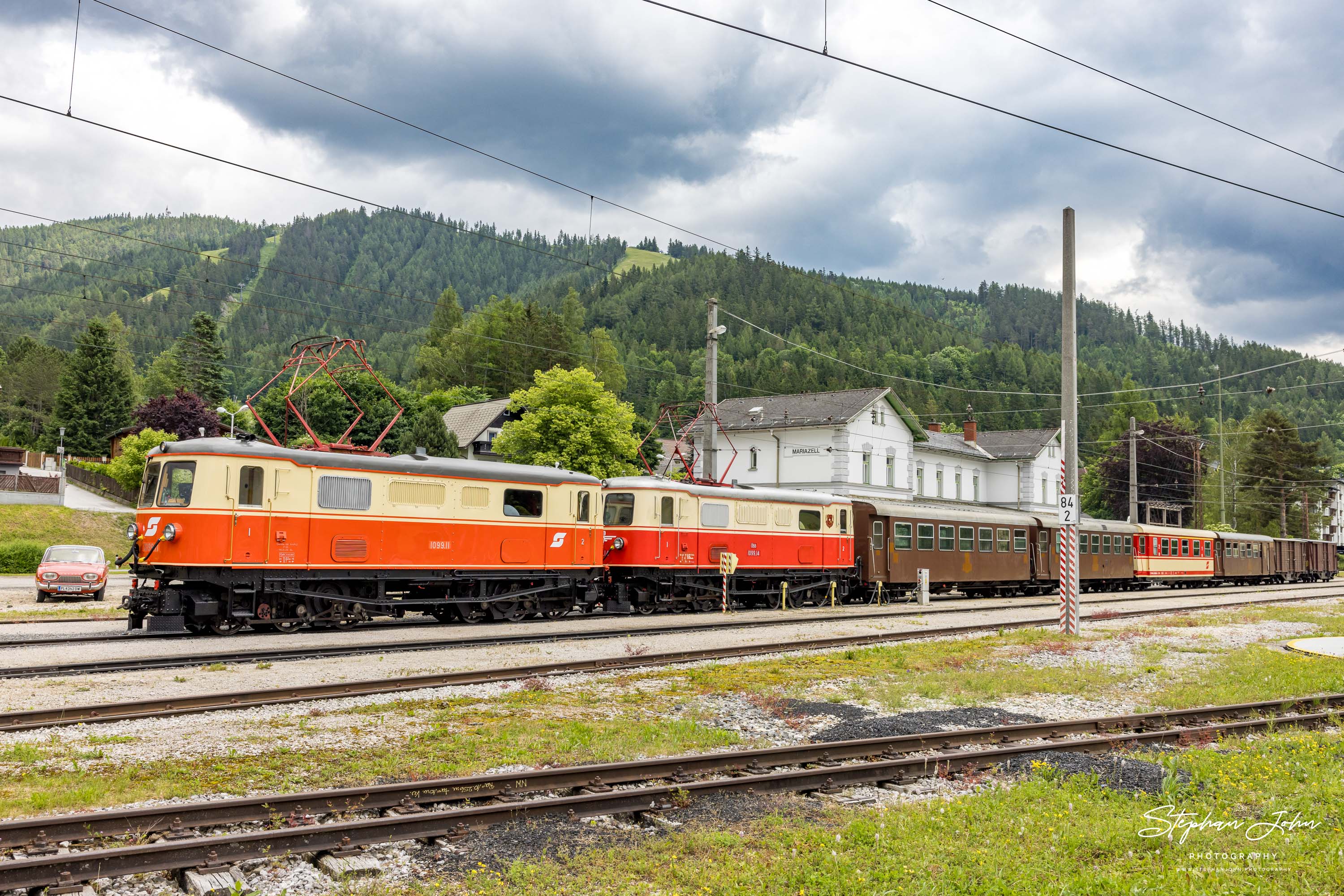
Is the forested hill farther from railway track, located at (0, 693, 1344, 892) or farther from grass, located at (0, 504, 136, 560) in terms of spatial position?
railway track, located at (0, 693, 1344, 892)

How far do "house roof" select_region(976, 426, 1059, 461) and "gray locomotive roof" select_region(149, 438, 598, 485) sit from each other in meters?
56.6

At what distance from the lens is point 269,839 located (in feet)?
20.6

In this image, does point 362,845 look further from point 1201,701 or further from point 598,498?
point 598,498

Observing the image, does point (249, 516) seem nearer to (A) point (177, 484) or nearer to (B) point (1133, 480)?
(A) point (177, 484)

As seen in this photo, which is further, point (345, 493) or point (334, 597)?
point (345, 493)

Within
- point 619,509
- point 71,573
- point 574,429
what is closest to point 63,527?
point 71,573

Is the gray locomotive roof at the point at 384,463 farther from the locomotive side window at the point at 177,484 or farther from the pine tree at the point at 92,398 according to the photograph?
the pine tree at the point at 92,398

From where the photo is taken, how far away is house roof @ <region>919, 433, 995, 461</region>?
6800 centimetres

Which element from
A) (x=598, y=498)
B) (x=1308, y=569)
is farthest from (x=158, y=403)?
(x=1308, y=569)

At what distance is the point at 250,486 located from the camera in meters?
18.7

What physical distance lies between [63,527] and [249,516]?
1497 inches

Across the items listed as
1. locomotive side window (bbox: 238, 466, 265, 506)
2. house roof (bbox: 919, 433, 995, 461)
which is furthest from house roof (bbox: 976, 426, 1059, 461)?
locomotive side window (bbox: 238, 466, 265, 506)

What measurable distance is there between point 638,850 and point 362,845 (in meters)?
1.87

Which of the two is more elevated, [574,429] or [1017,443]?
[1017,443]
